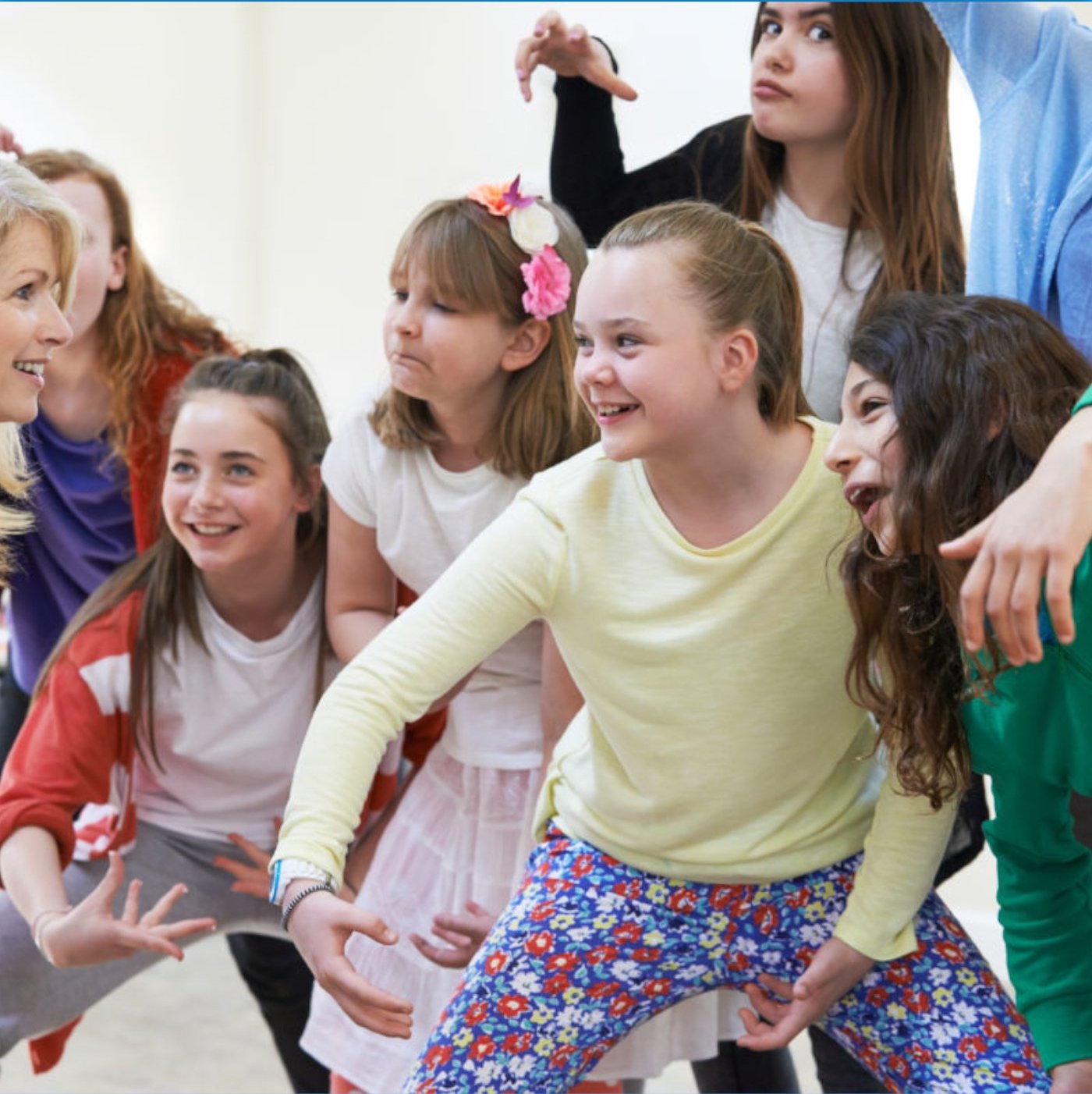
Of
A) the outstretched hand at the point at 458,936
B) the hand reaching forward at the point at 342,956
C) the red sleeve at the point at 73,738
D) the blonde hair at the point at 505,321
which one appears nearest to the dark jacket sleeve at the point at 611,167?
the blonde hair at the point at 505,321

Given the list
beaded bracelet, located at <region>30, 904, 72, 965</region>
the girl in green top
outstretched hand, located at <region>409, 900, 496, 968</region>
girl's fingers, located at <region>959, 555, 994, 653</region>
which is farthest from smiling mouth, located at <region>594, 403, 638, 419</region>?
beaded bracelet, located at <region>30, 904, 72, 965</region>

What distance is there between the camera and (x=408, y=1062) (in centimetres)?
170

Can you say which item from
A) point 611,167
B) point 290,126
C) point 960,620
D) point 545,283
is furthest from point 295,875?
point 290,126

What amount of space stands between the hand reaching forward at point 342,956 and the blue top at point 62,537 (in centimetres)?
88

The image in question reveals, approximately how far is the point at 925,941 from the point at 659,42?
7.95ft

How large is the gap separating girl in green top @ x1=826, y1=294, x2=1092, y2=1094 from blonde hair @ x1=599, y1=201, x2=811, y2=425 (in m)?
0.10

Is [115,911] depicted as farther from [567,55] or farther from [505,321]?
[567,55]

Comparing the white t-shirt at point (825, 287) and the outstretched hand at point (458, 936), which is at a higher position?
the white t-shirt at point (825, 287)

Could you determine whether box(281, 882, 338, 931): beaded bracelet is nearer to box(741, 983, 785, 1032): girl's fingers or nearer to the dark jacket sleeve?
box(741, 983, 785, 1032): girl's fingers

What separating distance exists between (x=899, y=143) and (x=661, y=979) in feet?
2.90

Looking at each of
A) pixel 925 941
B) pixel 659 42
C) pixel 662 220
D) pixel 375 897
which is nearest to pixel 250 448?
pixel 375 897

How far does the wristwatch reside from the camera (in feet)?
4.30

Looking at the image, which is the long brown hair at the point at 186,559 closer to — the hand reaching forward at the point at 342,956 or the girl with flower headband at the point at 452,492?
the girl with flower headband at the point at 452,492

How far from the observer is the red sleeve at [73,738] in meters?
1.77
